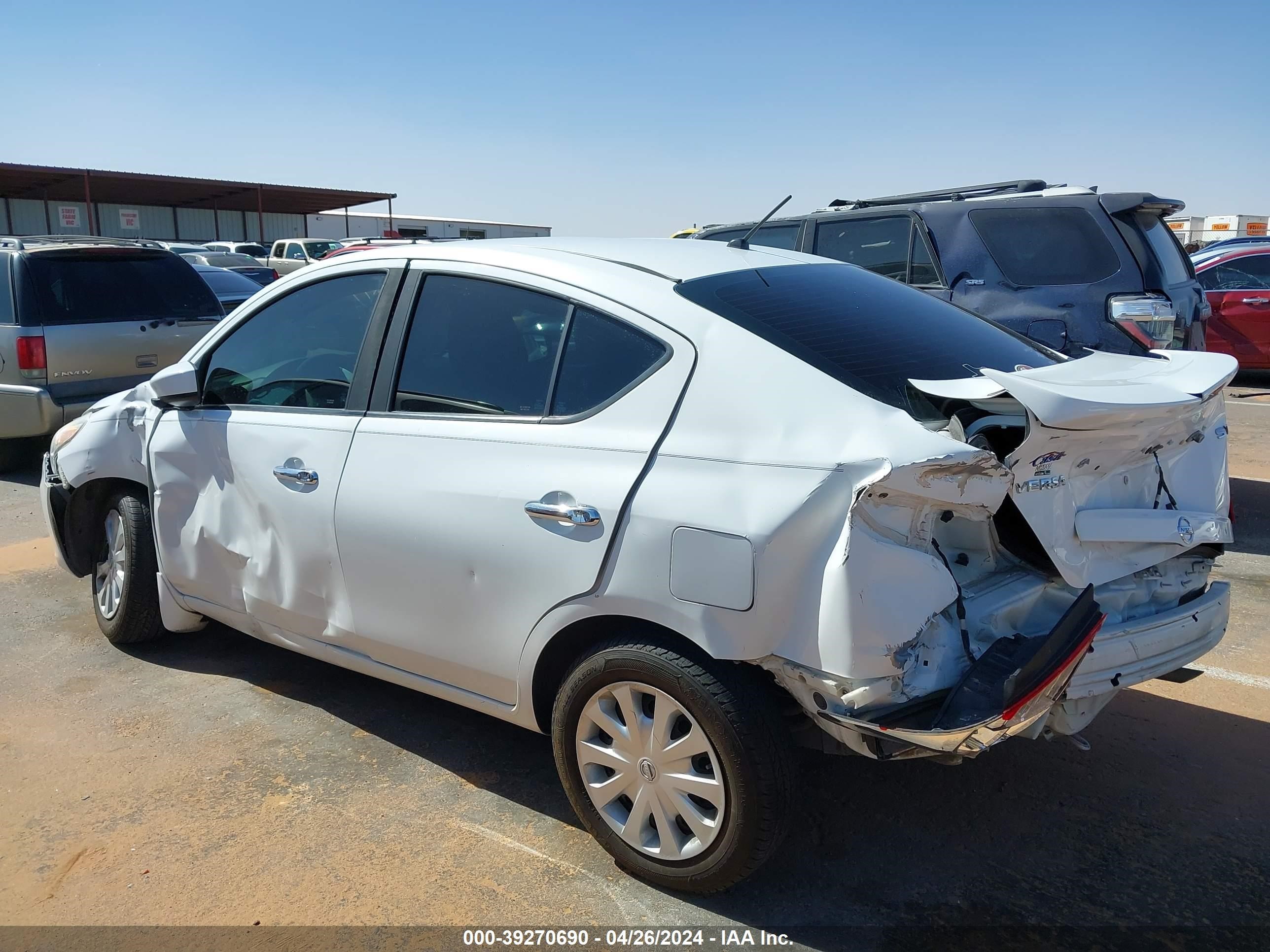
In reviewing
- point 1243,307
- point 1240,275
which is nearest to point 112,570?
point 1243,307

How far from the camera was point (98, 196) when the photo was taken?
127ft

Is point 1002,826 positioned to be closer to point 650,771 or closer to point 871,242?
point 650,771

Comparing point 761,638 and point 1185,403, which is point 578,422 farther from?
point 1185,403

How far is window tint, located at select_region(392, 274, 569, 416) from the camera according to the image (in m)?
3.04

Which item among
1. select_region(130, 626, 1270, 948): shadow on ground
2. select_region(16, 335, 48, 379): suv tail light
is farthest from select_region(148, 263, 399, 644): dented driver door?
select_region(16, 335, 48, 379): suv tail light

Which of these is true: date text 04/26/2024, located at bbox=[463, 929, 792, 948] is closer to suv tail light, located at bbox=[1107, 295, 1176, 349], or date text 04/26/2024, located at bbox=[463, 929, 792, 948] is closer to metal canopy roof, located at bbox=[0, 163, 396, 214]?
suv tail light, located at bbox=[1107, 295, 1176, 349]

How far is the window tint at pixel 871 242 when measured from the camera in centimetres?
729

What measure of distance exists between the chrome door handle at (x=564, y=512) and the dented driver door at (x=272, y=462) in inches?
35.0

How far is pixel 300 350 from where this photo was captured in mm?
3797

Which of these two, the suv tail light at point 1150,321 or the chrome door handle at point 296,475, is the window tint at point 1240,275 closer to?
the suv tail light at point 1150,321

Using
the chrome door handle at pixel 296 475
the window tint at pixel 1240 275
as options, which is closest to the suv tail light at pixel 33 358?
the chrome door handle at pixel 296 475

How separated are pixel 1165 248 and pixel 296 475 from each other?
5.65 metres

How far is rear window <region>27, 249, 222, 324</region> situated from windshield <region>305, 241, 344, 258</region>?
59.7 feet

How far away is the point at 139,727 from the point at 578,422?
2.31 meters
